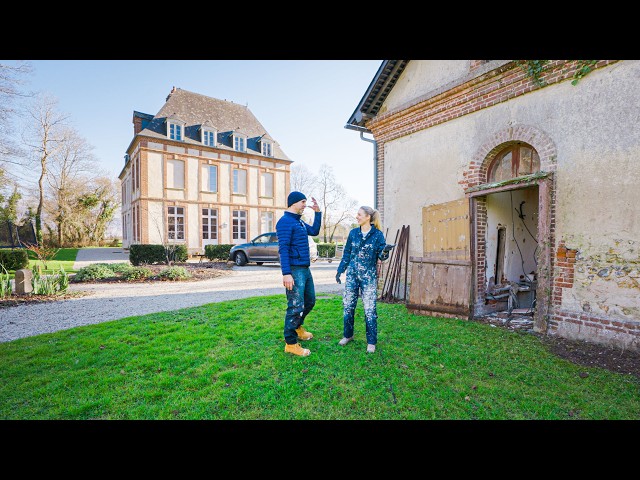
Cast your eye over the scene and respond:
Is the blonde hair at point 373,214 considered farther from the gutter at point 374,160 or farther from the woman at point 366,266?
the gutter at point 374,160

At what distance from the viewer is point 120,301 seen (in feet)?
24.3

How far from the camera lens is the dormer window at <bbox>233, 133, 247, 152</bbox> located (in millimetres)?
23763

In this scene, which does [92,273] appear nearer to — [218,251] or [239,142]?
[218,251]

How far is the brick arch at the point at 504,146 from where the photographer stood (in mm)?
4832

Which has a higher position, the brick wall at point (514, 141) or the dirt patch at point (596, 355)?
the brick wall at point (514, 141)

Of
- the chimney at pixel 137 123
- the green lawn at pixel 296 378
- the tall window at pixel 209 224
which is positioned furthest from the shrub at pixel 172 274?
the chimney at pixel 137 123

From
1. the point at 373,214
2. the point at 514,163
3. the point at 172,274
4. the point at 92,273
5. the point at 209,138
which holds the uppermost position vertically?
the point at 209,138

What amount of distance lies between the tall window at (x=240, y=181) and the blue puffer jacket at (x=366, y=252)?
69.4 ft

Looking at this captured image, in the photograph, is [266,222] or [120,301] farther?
[266,222]

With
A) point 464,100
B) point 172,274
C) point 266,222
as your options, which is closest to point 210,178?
point 266,222

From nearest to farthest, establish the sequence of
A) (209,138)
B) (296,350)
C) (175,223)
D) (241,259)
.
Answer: (296,350)
(241,259)
(175,223)
(209,138)

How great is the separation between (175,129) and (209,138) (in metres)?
2.26

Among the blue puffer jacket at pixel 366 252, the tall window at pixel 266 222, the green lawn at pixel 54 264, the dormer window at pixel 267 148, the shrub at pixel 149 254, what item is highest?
the dormer window at pixel 267 148

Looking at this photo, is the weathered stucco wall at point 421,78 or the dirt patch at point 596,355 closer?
the dirt patch at point 596,355
